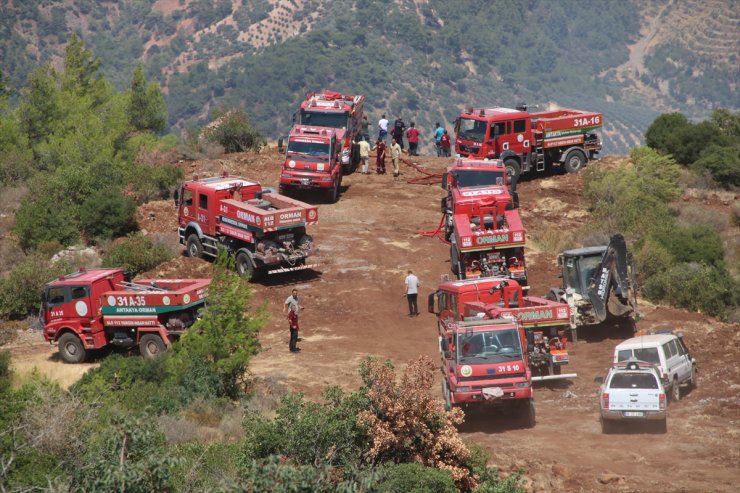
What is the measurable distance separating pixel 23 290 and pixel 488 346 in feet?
52.5

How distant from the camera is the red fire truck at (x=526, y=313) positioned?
24.3m

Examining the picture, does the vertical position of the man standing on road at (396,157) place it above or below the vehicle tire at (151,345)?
above

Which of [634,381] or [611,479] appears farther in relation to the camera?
[634,381]

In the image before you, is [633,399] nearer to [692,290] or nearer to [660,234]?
[692,290]

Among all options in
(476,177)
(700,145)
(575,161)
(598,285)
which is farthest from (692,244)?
(700,145)

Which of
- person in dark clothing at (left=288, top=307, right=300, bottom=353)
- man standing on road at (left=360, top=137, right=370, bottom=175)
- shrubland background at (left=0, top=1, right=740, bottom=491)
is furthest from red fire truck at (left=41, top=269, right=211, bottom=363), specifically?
man standing on road at (left=360, top=137, right=370, bottom=175)

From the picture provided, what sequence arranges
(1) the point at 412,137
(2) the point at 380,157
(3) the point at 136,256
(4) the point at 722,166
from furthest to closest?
(1) the point at 412,137
(4) the point at 722,166
(2) the point at 380,157
(3) the point at 136,256

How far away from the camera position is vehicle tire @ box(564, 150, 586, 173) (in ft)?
145

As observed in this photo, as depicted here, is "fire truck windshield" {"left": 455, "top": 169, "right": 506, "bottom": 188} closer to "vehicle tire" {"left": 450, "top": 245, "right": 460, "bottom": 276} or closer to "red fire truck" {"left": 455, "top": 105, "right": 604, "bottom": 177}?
"vehicle tire" {"left": 450, "top": 245, "right": 460, "bottom": 276}

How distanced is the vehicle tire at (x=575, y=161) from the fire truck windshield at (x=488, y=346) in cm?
2284

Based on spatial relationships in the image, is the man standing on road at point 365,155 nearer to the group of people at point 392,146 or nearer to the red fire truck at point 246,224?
→ the group of people at point 392,146

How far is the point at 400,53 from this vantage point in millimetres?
147750

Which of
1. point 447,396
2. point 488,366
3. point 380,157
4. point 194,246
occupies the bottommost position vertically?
point 447,396

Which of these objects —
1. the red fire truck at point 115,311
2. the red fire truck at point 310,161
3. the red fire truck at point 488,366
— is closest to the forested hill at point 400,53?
the red fire truck at point 310,161
